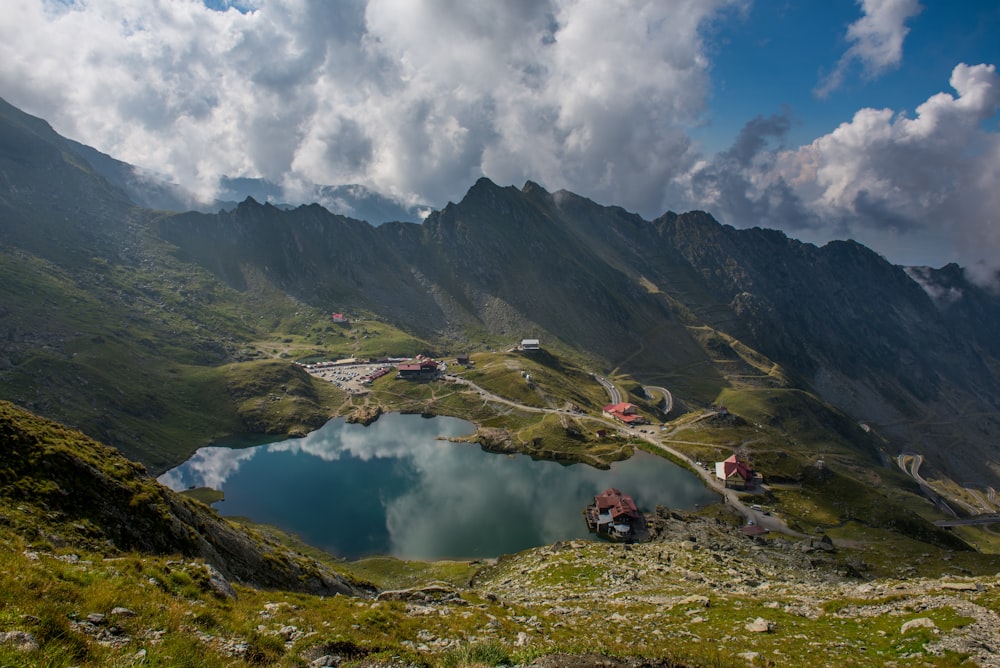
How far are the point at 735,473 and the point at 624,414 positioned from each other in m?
50.3

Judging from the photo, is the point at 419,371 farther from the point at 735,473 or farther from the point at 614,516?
the point at 735,473

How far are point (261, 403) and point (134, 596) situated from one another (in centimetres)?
16720

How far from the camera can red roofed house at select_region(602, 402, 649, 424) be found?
154m

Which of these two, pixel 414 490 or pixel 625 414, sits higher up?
A: pixel 625 414

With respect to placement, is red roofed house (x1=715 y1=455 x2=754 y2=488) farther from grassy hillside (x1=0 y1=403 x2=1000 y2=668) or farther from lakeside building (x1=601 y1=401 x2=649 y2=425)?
grassy hillside (x1=0 y1=403 x2=1000 y2=668)

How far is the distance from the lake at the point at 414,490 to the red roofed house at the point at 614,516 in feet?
9.28

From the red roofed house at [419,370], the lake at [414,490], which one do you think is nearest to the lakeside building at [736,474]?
the lake at [414,490]

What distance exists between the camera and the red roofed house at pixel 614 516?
83188 millimetres

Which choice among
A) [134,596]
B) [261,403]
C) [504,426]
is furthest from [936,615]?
[261,403]

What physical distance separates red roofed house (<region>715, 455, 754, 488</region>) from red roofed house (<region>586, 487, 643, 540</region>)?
34.0m

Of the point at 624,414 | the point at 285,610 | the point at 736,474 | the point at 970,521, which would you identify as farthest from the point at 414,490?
the point at 970,521

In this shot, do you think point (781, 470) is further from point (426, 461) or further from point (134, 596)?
point (134, 596)

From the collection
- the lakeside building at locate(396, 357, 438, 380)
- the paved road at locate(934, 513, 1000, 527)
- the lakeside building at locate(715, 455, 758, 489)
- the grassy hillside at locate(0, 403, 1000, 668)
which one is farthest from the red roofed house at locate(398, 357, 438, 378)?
the paved road at locate(934, 513, 1000, 527)

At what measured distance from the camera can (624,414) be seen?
517 ft
